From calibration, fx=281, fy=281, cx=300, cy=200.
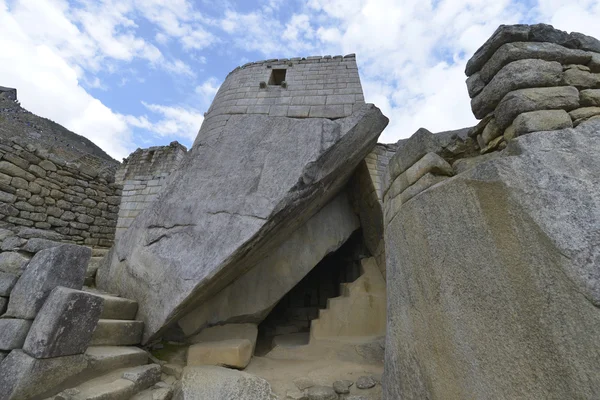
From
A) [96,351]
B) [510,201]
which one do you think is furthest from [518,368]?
[96,351]

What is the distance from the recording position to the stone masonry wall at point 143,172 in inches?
206

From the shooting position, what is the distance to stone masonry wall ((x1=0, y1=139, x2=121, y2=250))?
4.42 m

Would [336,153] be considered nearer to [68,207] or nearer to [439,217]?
[439,217]

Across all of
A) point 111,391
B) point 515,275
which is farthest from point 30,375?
point 515,275

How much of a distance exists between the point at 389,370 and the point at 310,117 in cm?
351

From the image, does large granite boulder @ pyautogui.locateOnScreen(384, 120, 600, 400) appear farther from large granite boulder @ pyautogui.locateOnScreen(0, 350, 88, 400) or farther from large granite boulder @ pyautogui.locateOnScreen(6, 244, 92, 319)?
large granite boulder @ pyautogui.locateOnScreen(6, 244, 92, 319)

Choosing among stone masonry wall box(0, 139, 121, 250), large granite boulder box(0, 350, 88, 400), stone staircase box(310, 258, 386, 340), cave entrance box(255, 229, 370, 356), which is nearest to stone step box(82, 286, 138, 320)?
large granite boulder box(0, 350, 88, 400)

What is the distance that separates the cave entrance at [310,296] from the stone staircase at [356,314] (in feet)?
1.85

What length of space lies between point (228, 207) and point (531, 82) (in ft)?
9.80

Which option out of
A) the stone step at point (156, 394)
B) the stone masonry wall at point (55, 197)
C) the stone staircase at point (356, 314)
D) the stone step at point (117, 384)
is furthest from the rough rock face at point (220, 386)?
the stone masonry wall at point (55, 197)

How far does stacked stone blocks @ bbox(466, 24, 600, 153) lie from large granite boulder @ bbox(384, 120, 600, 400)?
0.50 feet

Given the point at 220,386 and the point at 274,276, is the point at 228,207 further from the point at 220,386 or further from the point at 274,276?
the point at 220,386

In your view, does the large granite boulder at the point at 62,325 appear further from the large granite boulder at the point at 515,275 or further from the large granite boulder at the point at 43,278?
the large granite boulder at the point at 515,275

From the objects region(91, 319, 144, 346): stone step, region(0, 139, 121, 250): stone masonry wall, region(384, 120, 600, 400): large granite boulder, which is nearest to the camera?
region(384, 120, 600, 400): large granite boulder
